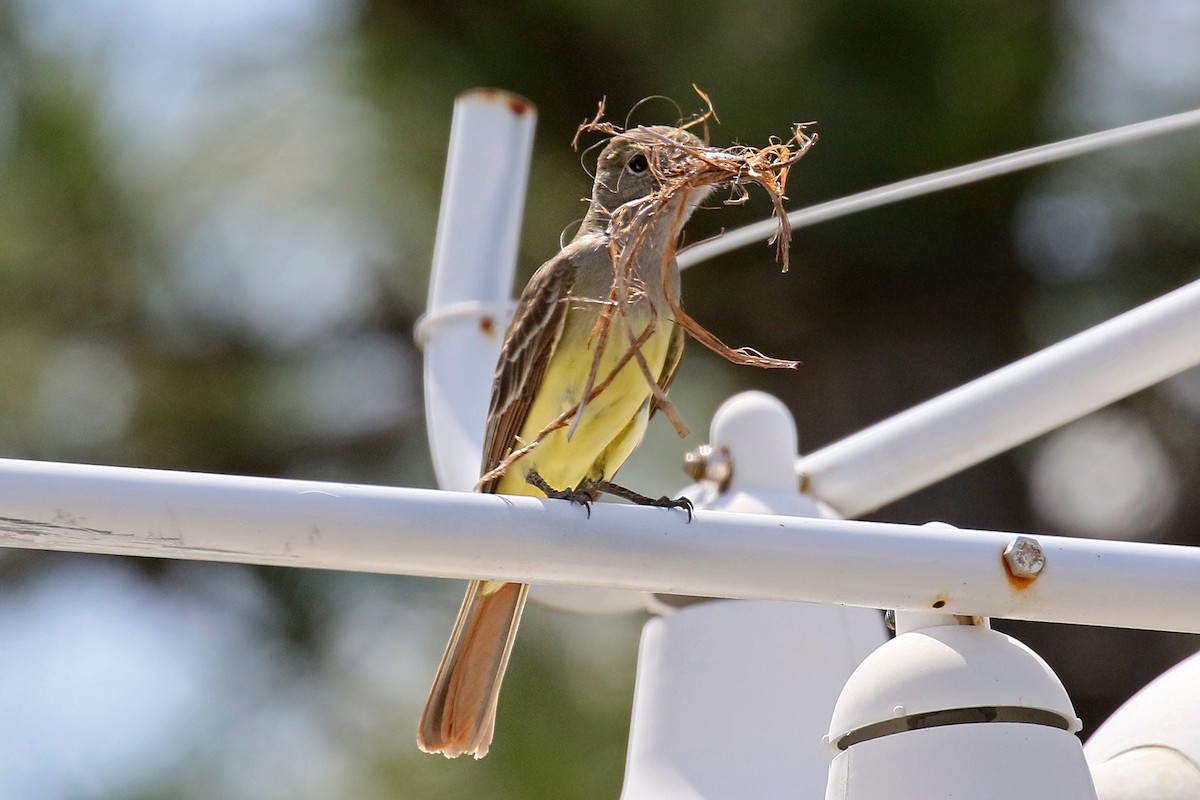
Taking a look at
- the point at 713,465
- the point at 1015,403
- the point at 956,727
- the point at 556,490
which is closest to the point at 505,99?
the point at 556,490

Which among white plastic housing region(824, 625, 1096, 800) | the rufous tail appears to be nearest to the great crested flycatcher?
the rufous tail

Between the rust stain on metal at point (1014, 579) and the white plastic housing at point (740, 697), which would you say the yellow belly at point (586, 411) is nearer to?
the white plastic housing at point (740, 697)

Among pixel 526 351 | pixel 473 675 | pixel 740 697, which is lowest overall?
pixel 740 697

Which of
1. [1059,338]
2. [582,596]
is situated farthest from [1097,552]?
[1059,338]

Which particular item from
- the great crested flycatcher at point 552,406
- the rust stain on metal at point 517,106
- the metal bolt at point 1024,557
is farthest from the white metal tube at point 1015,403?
the rust stain on metal at point 517,106

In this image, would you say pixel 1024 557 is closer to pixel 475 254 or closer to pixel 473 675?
pixel 473 675

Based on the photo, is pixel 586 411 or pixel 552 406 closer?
pixel 586 411
